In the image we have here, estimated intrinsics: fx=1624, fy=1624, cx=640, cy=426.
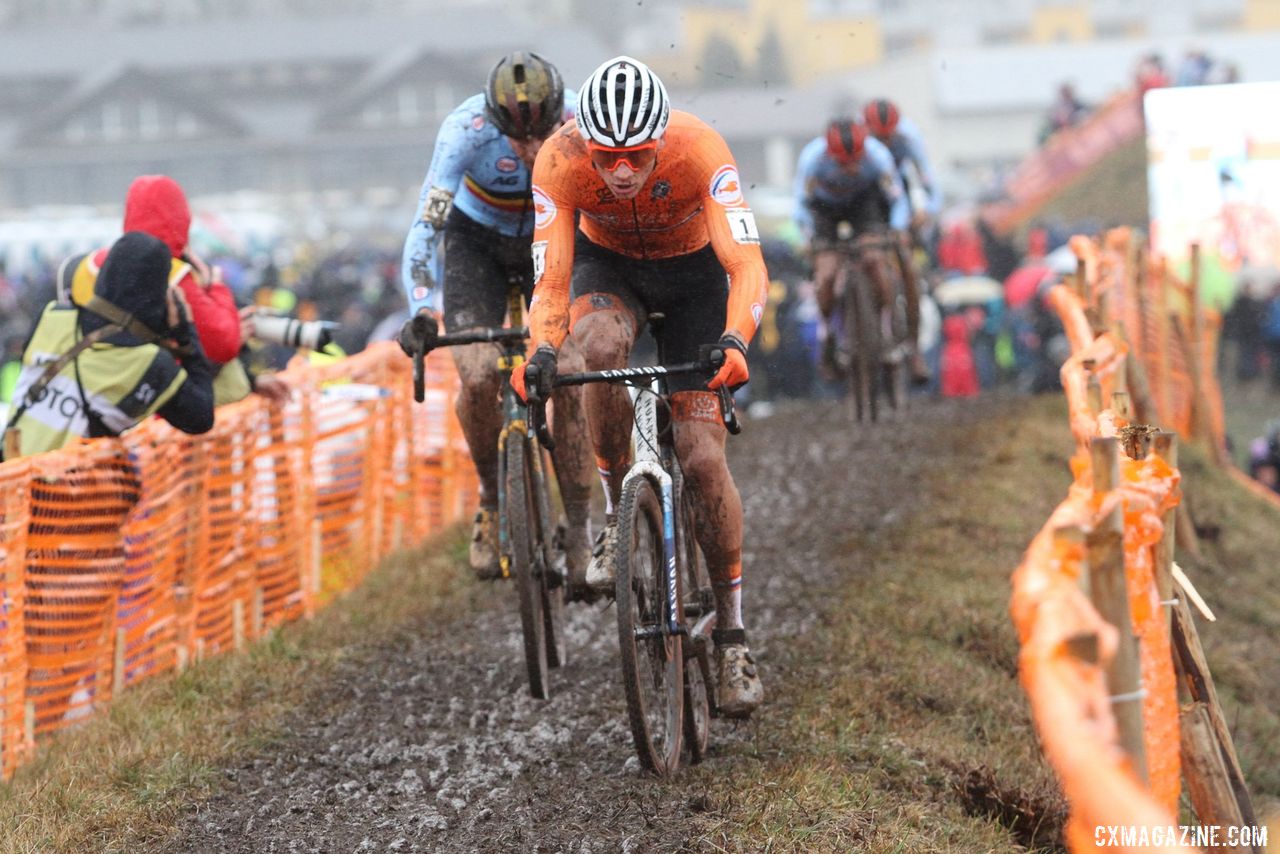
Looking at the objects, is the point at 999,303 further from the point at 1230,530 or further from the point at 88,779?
the point at 88,779

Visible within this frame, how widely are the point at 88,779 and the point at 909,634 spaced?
3.78 meters

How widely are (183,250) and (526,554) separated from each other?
8.26ft

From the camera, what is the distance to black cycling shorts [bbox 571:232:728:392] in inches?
228

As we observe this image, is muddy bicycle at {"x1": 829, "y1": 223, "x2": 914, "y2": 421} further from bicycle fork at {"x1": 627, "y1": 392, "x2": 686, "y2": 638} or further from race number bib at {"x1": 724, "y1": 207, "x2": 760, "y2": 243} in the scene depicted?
bicycle fork at {"x1": 627, "y1": 392, "x2": 686, "y2": 638}

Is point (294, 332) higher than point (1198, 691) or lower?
higher

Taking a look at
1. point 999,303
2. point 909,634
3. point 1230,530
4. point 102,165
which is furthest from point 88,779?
point 102,165

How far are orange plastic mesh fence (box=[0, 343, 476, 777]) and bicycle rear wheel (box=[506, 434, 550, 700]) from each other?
70.4 inches

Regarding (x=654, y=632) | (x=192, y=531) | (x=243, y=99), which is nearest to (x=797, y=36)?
(x=243, y=99)

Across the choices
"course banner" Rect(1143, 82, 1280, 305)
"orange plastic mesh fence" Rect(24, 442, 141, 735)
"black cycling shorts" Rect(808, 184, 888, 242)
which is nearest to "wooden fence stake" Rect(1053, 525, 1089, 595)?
"orange plastic mesh fence" Rect(24, 442, 141, 735)

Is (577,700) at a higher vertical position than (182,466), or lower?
lower

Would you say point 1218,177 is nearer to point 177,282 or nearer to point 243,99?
point 177,282

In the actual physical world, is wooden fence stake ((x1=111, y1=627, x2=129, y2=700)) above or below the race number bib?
below

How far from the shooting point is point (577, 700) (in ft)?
21.4

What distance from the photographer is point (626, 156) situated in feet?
17.3
